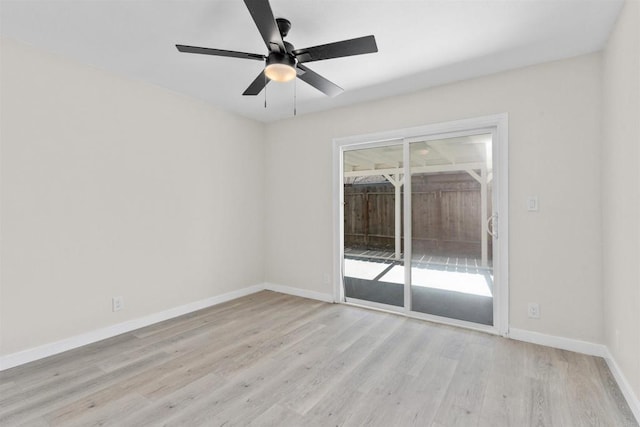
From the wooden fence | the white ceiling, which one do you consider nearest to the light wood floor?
the wooden fence

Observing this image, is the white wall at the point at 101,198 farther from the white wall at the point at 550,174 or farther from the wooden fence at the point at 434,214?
the white wall at the point at 550,174

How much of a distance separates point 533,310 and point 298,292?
2763 millimetres

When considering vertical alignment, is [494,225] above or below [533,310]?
above

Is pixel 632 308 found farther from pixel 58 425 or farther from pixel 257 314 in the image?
pixel 58 425

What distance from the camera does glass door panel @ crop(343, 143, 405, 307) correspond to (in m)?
3.71

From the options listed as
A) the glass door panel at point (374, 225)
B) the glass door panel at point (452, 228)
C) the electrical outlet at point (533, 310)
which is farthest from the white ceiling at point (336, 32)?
the electrical outlet at point (533, 310)

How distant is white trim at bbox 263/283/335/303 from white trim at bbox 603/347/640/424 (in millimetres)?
2678

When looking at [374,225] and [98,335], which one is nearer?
[98,335]

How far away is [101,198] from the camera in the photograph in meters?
2.92

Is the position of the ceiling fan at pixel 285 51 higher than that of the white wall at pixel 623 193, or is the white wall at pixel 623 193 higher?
the ceiling fan at pixel 285 51

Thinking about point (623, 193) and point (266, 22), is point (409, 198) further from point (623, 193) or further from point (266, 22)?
point (266, 22)

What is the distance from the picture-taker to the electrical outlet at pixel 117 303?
3.01 meters

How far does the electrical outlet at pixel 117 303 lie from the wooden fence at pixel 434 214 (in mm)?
2808

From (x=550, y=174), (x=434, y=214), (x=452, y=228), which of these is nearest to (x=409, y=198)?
(x=434, y=214)
